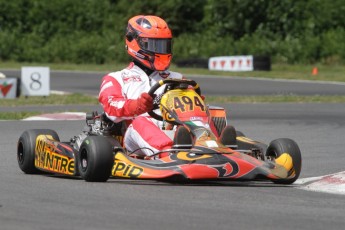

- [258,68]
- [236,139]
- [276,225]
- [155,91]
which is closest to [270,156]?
[236,139]

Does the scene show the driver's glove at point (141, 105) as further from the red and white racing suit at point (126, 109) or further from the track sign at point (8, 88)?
the track sign at point (8, 88)

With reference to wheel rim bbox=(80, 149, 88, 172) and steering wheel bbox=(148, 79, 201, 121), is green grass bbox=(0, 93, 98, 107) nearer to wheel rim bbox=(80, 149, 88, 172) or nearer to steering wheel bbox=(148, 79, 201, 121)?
steering wheel bbox=(148, 79, 201, 121)

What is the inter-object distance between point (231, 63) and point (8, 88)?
12147 millimetres

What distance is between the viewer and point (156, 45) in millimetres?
10336

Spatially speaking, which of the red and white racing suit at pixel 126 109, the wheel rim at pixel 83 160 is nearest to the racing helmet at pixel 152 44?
the red and white racing suit at pixel 126 109

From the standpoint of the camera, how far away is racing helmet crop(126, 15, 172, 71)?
10.3 m

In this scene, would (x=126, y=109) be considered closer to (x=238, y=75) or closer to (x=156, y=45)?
(x=156, y=45)

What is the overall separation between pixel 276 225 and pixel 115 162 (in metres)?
2.73

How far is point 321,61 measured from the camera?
122ft

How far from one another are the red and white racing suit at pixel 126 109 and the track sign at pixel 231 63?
78.8 feet

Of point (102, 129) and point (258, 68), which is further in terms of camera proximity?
point (258, 68)

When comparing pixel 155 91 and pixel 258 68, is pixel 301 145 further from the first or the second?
pixel 258 68

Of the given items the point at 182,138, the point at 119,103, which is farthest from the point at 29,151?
the point at 182,138

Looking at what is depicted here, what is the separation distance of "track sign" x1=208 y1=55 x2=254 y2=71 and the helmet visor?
23.8 metres
